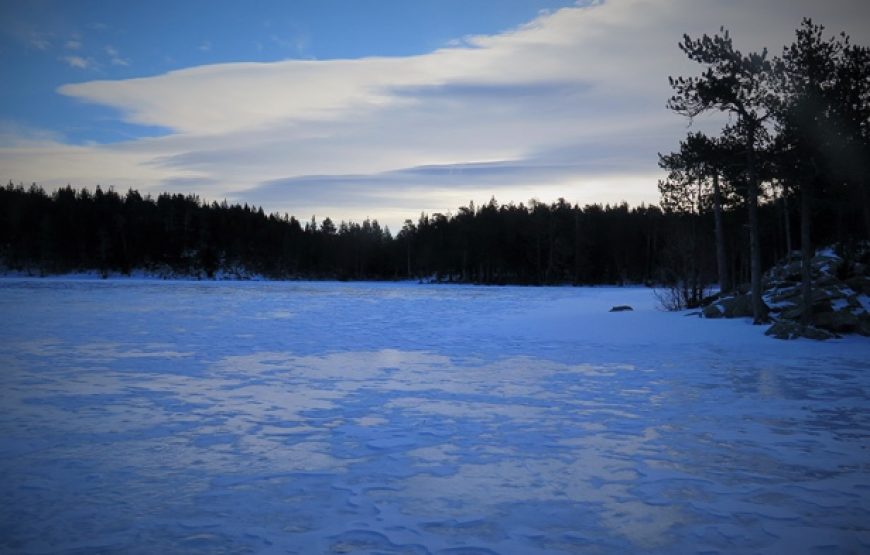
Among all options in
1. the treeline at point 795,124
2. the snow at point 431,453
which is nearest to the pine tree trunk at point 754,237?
the treeline at point 795,124

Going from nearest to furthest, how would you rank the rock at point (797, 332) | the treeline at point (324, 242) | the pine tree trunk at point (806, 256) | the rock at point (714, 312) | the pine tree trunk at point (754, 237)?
the rock at point (797, 332)
the pine tree trunk at point (806, 256)
the pine tree trunk at point (754, 237)
the rock at point (714, 312)
the treeline at point (324, 242)

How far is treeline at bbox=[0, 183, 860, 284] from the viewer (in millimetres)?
75875

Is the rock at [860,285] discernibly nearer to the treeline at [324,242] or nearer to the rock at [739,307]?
the rock at [739,307]

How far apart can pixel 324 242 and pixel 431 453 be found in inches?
4615

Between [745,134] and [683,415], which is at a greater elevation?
[745,134]

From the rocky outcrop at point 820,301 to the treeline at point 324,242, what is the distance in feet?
63.3

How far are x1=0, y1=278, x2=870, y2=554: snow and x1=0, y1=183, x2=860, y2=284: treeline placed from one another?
4020 cm

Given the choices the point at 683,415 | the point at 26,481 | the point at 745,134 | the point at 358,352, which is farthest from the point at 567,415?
the point at 745,134

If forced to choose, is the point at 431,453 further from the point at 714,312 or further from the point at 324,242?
the point at 324,242

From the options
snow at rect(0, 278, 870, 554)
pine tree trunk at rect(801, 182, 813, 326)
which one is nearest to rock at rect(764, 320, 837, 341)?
pine tree trunk at rect(801, 182, 813, 326)

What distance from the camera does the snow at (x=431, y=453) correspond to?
3666mm

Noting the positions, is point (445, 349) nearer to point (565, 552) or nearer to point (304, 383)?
point (304, 383)

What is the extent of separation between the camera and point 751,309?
747 inches

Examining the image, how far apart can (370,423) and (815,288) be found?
749 inches
